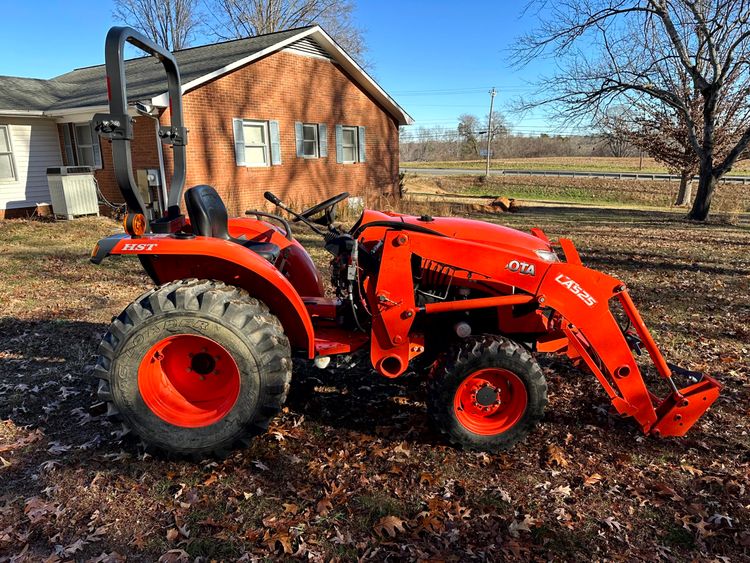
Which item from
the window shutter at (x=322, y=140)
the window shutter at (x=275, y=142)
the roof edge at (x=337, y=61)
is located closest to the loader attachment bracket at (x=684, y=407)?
the roof edge at (x=337, y=61)

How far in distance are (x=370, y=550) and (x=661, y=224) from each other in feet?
48.3

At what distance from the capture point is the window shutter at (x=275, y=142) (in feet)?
47.3

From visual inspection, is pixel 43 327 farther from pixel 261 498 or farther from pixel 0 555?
pixel 261 498

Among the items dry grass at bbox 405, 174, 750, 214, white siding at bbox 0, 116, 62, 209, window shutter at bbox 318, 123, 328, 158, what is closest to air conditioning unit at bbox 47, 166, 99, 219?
white siding at bbox 0, 116, 62, 209

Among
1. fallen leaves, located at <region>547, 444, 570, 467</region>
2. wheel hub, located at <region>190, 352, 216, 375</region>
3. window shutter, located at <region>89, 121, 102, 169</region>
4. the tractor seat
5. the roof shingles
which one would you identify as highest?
the roof shingles

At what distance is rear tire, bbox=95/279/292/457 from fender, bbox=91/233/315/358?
0.48ft

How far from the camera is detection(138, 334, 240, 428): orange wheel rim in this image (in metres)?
3.03

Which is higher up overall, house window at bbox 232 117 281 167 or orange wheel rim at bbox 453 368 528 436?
house window at bbox 232 117 281 167

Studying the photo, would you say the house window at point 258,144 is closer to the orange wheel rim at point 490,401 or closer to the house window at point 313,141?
the house window at point 313,141

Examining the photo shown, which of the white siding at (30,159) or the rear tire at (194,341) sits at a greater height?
the white siding at (30,159)

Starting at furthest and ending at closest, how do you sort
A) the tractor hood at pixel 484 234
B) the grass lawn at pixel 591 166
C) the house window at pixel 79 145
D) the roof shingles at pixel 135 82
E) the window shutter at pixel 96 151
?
the grass lawn at pixel 591 166
the house window at pixel 79 145
the window shutter at pixel 96 151
the roof shingles at pixel 135 82
the tractor hood at pixel 484 234

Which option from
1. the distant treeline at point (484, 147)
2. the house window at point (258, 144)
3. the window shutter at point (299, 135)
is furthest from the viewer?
the distant treeline at point (484, 147)

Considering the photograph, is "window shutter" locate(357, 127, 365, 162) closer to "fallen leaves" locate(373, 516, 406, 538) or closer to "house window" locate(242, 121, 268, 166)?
"house window" locate(242, 121, 268, 166)

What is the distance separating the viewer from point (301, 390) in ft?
13.3
